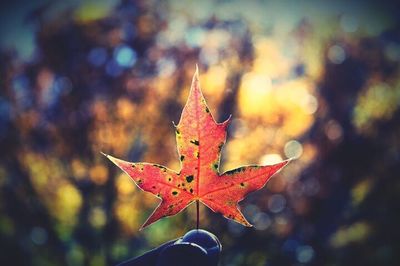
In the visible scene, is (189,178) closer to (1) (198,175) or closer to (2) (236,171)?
(1) (198,175)

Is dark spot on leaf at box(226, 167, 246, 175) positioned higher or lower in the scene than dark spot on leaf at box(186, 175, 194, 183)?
higher

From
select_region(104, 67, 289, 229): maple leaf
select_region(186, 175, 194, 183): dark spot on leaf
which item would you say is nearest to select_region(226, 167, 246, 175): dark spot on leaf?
select_region(104, 67, 289, 229): maple leaf

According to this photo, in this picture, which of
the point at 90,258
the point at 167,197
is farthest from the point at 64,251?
the point at 167,197

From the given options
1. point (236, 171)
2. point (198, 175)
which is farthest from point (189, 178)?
point (236, 171)

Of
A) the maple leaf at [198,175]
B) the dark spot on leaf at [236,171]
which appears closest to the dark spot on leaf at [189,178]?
the maple leaf at [198,175]

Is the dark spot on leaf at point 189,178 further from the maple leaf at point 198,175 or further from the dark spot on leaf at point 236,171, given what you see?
the dark spot on leaf at point 236,171

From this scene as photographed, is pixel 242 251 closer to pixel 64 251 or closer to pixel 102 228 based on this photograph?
pixel 102 228

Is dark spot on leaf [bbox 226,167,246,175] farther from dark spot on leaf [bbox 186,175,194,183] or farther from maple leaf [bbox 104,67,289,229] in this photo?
dark spot on leaf [bbox 186,175,194,183]

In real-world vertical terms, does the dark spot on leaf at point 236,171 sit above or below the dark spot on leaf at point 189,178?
above
